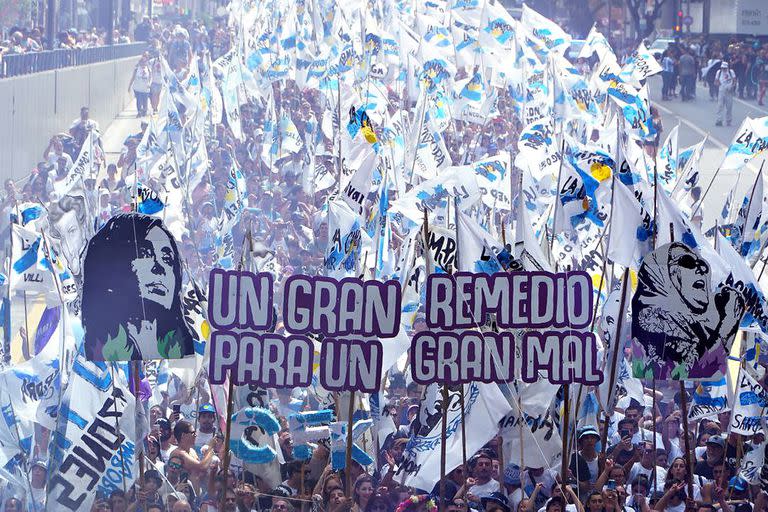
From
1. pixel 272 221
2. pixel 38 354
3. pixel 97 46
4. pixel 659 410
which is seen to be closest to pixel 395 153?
pixel 272 221

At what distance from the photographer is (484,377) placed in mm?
10219

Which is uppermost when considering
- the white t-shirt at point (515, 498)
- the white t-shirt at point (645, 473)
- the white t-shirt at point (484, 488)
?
the white t-shirt at point (645, 473)

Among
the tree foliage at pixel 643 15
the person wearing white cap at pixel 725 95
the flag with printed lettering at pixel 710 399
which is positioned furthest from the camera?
the tree foliage at pixel 643 15

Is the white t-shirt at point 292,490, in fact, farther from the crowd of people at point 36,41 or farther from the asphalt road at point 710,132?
the crowd of people at point 36,41

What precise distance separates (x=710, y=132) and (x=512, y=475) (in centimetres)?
2620

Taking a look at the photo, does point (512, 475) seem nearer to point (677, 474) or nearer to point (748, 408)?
point (677, 474)

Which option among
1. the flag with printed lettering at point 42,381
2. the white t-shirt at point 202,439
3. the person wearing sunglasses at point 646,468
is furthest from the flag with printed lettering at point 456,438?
the flag with printed lettering at point 42,381

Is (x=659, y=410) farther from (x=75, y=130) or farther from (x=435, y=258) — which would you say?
(x=75, y=130)

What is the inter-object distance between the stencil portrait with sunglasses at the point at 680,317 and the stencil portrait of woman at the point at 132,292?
3.06 m

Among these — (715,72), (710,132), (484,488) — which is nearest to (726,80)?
→ (710,132)

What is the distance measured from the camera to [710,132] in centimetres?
3641

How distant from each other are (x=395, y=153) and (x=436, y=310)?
31.3 ft

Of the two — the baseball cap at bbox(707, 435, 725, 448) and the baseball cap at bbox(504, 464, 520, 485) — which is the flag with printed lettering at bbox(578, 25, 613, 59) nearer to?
the baseball cap at bbox(707, 435, 725, 448)

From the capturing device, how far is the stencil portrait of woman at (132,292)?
10.2 metres
